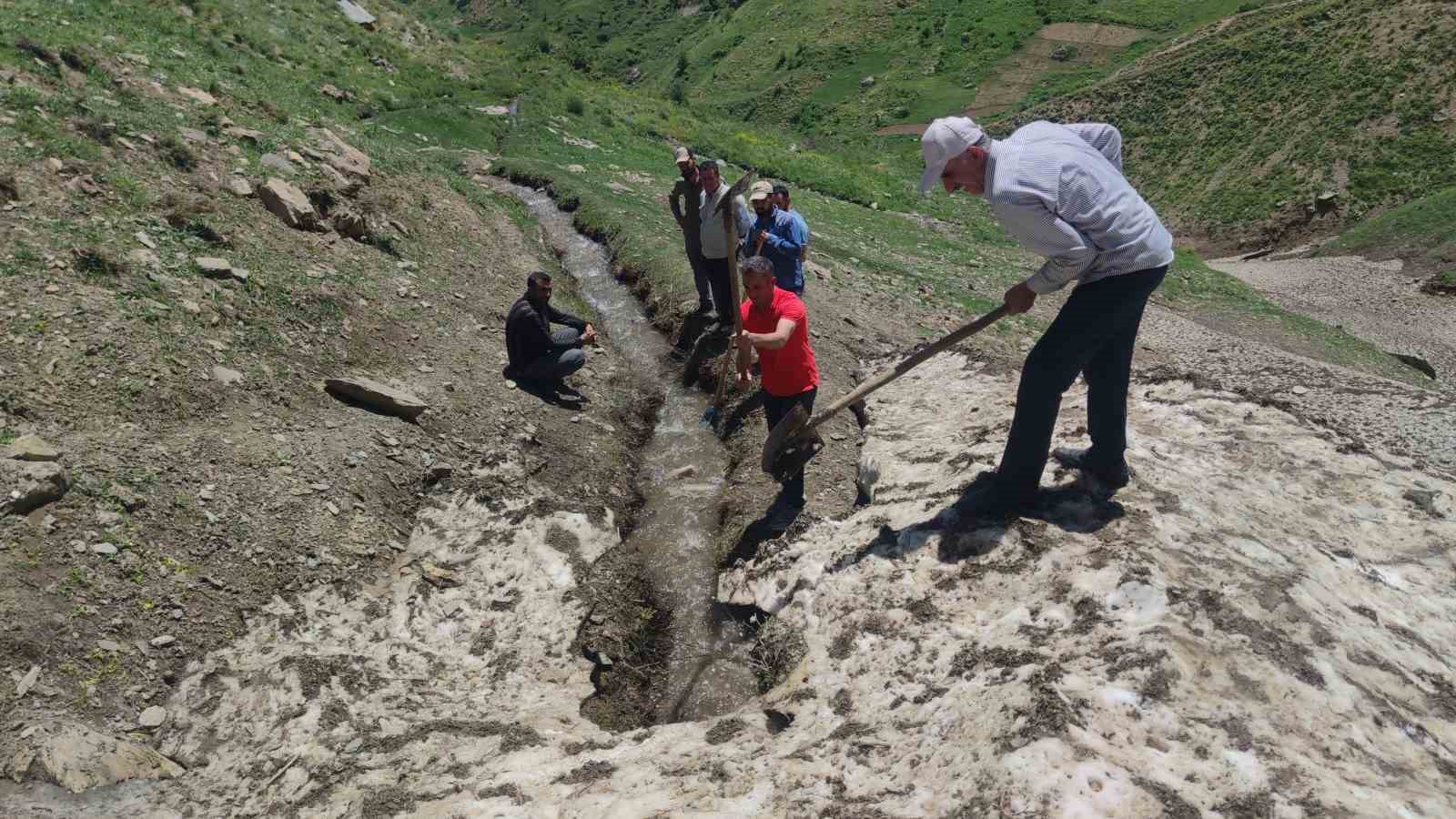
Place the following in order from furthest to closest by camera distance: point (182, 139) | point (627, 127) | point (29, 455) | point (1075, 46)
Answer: point (1075, 46), point (627, 127), point (182, 139), point (29, 455)

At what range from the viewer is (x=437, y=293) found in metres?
13.0

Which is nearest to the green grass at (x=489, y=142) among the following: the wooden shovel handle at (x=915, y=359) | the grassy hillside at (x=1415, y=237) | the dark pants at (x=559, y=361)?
the dark pants at (x=559, y=361)

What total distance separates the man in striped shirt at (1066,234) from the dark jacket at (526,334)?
22.7ft

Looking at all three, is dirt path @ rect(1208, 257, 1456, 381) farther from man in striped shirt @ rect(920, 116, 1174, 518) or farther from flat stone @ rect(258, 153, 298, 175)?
flat stone @ rect(258, 153, 298, 175)

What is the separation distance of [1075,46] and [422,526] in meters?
78.0

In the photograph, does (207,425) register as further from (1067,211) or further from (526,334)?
(1067,211)

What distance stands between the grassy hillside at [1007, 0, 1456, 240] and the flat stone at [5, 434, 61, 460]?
42920mm

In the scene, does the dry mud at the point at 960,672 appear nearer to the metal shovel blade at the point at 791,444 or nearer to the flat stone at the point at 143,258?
the metal shovel blade at the point at 791,444

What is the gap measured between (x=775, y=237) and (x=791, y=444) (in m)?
3.60

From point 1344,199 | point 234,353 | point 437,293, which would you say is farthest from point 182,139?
point 1344,199

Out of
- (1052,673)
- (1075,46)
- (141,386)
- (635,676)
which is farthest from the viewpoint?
(1075,46)

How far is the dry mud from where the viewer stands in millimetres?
3975

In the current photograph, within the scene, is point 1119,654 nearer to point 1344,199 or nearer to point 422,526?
point 422,526

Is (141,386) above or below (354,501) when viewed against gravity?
above
